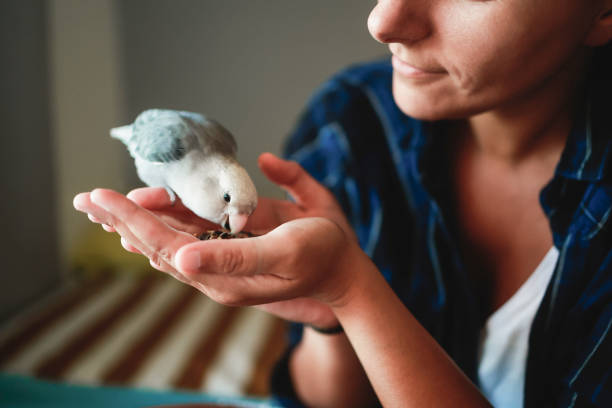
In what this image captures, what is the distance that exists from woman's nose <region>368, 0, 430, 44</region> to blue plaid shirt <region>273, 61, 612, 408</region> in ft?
1.02

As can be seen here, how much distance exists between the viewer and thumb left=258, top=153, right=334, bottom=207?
2.68 feet

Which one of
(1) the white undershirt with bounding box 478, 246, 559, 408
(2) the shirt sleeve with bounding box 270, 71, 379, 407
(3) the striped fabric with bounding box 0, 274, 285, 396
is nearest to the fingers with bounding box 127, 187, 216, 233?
(2) the shirt sleeve with bounding box 270, 71, 379, 407

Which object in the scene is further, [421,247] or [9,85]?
[9,85]

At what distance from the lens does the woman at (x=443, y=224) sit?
0.63 m

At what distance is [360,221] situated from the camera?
1066mm

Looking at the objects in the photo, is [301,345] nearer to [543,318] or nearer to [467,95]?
[543,318]

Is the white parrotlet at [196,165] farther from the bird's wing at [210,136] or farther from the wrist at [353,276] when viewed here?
the wrist at [353,276]

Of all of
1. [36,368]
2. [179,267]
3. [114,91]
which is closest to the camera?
→ [179,267]

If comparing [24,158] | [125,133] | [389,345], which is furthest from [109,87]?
[389,345]

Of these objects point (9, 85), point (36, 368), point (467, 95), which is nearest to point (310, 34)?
point (9, 85)

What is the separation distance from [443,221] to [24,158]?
1.55m

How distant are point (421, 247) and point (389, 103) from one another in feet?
0.94

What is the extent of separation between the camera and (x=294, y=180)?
85cm

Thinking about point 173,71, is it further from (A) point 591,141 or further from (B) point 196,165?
(A) point 591,141
